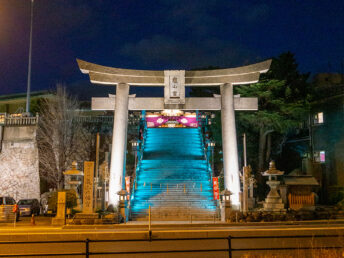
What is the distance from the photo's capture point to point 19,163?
31.3 m

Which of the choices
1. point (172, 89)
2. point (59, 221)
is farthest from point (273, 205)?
point (59, 221)

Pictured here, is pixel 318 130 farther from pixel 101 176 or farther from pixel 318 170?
pixel 101 176

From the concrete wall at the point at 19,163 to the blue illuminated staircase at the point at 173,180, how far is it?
32.2ft

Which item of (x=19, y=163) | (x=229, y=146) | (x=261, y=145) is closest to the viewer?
(x=229, y=146)

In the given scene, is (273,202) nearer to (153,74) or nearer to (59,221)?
(153,74)

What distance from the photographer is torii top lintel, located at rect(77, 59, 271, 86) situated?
79.6 ft

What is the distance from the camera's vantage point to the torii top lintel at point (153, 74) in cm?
2425

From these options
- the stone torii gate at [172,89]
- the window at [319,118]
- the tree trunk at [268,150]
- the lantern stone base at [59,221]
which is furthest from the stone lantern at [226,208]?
the window at [319,118]

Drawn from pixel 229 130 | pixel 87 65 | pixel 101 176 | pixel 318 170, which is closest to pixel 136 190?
pixel 101 176

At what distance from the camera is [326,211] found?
19078 mm

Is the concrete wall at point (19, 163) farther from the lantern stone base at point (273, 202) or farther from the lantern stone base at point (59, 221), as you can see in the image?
the lantern stone base at point (273, 202)

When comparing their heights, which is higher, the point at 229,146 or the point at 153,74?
the point at 153,74

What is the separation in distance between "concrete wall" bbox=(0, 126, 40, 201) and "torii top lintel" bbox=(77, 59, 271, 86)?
Answer: 435 inches

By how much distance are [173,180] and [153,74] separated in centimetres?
793
